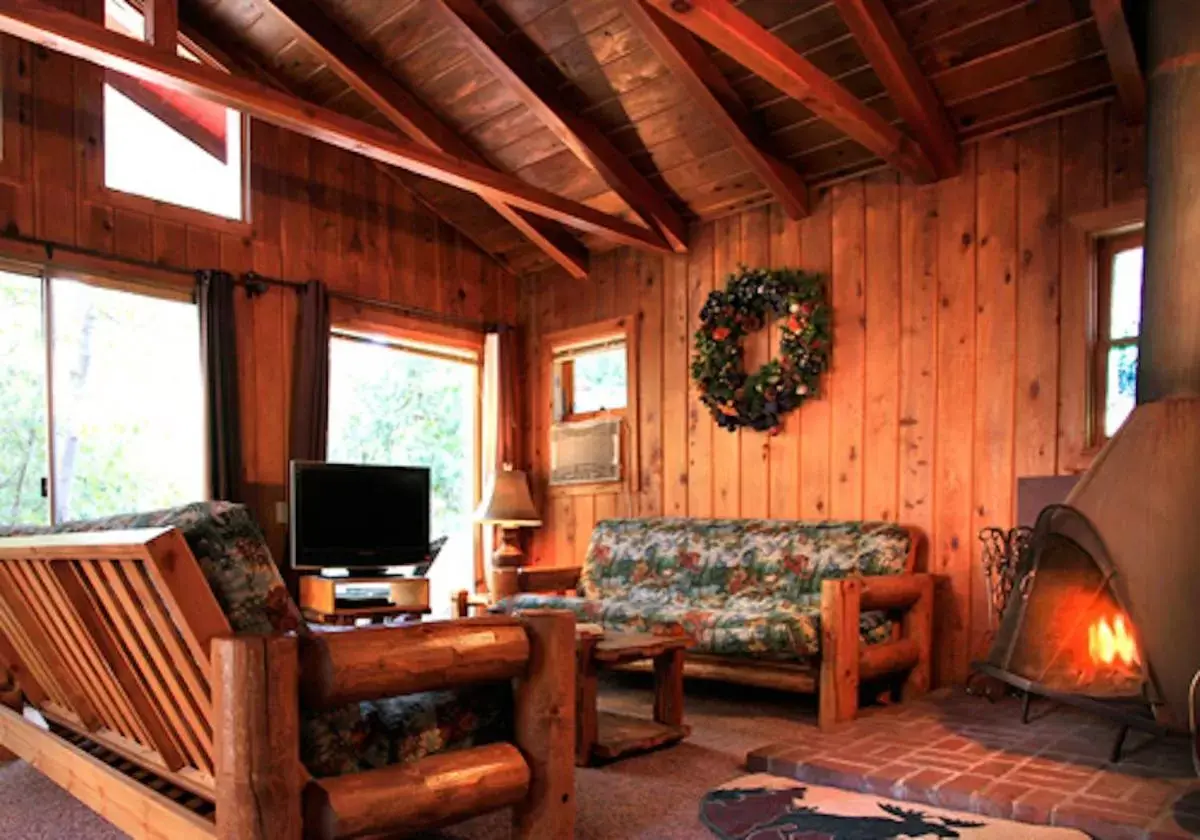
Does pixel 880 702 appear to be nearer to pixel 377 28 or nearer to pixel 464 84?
pixel 464 84

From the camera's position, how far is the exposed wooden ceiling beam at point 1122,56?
119 inches

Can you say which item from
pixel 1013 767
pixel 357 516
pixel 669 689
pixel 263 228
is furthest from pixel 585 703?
pixel 263 228

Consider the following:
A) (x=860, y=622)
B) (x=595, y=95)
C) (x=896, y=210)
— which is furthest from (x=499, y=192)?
(x=860, y=622)

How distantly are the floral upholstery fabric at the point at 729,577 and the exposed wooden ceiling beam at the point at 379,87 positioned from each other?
6.33 ft

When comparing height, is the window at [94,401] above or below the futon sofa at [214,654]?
above

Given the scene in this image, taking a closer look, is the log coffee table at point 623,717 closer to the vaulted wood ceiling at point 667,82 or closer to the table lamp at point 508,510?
the table lamp at point 508,510

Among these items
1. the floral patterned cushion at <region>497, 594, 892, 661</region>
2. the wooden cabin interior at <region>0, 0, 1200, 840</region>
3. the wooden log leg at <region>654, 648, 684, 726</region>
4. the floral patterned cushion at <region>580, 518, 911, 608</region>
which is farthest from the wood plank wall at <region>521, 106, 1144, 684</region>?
the wooden log leg at <region>654, 648, 684, 726</region>

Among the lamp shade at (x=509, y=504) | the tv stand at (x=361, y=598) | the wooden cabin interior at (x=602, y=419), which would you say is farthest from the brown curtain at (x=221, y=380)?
the lamp shade at (x=509, y=504)

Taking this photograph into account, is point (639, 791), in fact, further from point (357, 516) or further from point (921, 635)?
point (357, 516)

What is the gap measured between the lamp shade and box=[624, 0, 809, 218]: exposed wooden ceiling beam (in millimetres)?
2290

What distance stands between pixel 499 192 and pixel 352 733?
125 inches

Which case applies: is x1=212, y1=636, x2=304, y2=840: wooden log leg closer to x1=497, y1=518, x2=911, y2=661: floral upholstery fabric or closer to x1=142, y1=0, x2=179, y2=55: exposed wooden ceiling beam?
x1=497, y1=518, x2=911, y2=661: floral upholstery fabric

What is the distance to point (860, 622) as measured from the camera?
3670 millimetres

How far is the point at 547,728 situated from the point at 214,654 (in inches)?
32.6
